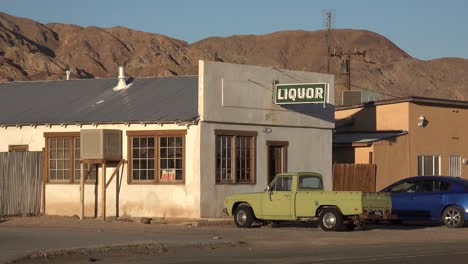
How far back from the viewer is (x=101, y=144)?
3009 cm

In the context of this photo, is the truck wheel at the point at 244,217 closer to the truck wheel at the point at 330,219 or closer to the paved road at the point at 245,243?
the paved road at the point at 245,243

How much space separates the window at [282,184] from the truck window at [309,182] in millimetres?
341

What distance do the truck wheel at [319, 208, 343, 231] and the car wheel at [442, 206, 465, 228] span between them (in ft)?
13.2

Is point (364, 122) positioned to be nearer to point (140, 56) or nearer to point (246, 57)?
point (140, 56)

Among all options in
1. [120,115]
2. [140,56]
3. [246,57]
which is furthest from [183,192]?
[246,57]

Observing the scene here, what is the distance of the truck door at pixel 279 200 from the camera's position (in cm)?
2598

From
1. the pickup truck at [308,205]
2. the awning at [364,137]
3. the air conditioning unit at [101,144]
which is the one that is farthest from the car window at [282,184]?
the awning at [364,137]

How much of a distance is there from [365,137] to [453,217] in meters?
11.0

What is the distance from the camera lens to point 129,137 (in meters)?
30.9

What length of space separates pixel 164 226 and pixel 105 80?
10.5m

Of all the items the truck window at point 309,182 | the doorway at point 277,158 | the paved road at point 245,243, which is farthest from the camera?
the doorway at point 277,158

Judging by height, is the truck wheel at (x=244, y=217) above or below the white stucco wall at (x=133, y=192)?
below

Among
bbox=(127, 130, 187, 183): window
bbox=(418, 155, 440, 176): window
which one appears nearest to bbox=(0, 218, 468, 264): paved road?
bbox=(127, 130, 187, 183): window

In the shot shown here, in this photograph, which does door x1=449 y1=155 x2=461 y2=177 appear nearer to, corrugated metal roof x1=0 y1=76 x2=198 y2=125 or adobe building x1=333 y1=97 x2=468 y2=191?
adobe building x1=333 y1=97 x2=468 y2=191
